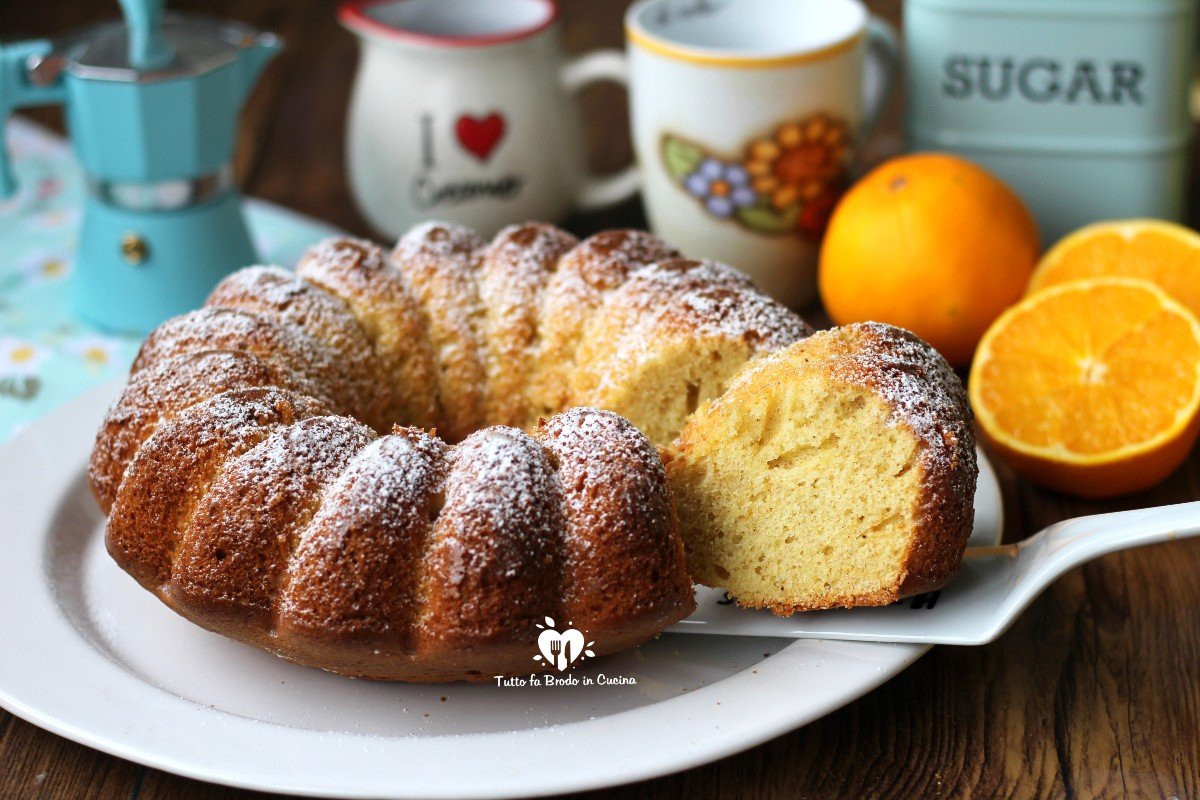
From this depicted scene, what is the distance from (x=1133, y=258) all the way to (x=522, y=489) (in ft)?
3.18

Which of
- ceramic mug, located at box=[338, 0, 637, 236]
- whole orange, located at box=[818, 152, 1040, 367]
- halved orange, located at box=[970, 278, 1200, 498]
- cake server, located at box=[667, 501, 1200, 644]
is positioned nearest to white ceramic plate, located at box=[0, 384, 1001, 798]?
cake server, located at box=[667, 501, 1200, 644]

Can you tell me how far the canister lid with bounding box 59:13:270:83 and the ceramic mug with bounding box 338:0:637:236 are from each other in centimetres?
20

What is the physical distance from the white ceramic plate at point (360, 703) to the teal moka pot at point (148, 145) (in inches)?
25.7

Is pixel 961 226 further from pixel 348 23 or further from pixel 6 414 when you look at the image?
pixel 6 414

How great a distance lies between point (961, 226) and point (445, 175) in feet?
2.51

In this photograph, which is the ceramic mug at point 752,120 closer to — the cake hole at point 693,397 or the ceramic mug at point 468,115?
the ceramic mug at point 468,115

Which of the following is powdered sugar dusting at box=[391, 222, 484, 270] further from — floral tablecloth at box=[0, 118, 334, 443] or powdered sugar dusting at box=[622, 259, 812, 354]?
floral tablecloth at box=[0, 118, 334, 443]

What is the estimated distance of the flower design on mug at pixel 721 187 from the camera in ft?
5.85

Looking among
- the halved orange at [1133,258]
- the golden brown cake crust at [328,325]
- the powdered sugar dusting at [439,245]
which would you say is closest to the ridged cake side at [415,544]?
the golden brown cake crust at [328,325]

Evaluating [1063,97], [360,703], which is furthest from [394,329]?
[1063,97]

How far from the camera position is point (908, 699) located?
109 cm

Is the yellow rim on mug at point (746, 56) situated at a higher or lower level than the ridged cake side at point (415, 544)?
higher

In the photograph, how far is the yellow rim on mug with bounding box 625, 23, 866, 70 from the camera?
1.70 metres

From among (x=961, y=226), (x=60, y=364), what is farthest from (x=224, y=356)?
(x=961, y=226)
